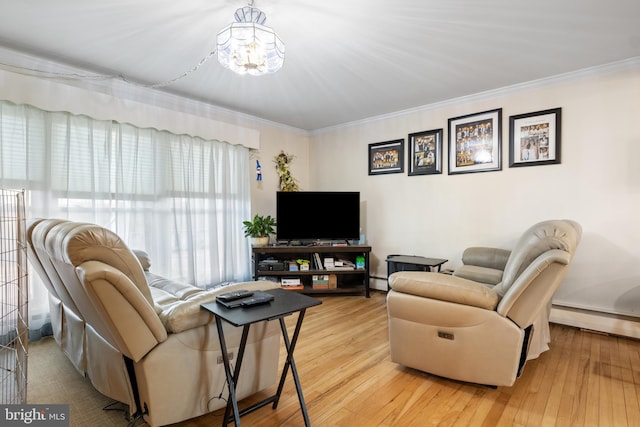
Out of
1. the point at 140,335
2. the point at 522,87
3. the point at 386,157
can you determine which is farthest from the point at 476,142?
the point at 140,335

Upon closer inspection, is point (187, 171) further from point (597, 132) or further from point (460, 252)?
point (597, 132)

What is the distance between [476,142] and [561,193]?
38.7 inches

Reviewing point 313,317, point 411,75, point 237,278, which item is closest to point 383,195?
point 411,75

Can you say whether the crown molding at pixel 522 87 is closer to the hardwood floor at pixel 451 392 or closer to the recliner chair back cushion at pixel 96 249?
the hardwood floor at pixel 451 392

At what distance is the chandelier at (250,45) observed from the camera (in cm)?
186

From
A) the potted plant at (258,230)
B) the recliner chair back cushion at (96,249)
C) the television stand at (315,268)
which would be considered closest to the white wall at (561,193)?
the television stand at (315,268)

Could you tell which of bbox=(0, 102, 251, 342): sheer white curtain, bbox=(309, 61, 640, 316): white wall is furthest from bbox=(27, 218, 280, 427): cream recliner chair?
bbox=(309, 61, 640, 316): white wall

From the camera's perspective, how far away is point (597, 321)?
2.88 m

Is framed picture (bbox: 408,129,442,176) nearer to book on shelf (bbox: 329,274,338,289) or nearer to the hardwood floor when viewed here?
book on shelf (bbox: 329,274,338,289)

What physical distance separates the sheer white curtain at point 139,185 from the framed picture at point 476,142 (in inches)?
105

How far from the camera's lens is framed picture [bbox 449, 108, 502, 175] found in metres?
3.42

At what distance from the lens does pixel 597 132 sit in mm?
2879

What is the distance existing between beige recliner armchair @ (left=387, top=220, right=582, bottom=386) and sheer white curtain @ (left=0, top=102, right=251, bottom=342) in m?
2.51

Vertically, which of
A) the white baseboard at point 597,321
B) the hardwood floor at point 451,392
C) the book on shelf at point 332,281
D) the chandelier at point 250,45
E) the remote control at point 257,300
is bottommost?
the hardwood floor at point 451,392
